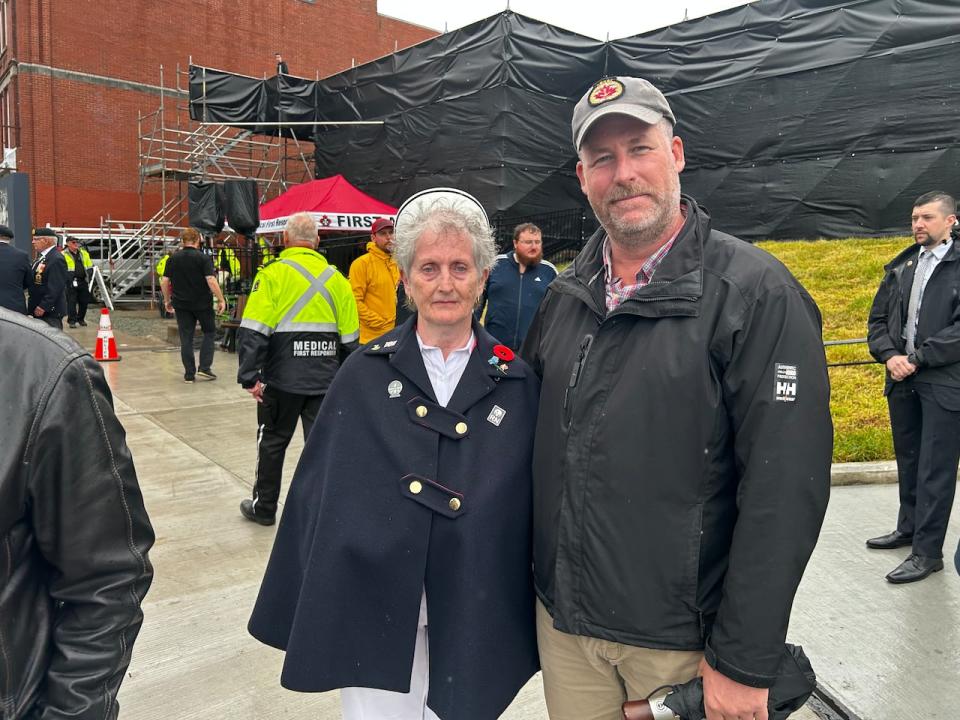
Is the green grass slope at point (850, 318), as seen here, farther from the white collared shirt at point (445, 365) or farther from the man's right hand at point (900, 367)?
the white collared shirt at point (445, 365)

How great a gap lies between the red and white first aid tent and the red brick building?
552 inches

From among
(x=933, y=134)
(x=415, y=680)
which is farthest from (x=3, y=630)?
(x=933, y=134)

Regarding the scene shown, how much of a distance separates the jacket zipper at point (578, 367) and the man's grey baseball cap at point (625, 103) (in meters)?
0.51

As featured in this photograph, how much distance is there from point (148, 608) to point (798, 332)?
3331 millimetres

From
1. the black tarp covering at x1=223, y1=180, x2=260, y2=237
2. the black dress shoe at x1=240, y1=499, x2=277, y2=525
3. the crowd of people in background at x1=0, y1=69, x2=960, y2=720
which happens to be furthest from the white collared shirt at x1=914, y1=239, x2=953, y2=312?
the black tarp covering at x1=223, y1=180, x2=260, y2=237

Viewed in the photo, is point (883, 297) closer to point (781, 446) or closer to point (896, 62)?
point (781, 446)

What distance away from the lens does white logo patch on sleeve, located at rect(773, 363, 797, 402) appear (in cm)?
144

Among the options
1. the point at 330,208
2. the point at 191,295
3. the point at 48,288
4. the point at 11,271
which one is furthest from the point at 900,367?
the point at 330,208

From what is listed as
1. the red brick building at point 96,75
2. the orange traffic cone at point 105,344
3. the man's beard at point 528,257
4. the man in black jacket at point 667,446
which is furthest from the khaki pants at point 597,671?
the red brick building at point 96,75

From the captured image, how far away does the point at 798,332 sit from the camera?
1466 mm

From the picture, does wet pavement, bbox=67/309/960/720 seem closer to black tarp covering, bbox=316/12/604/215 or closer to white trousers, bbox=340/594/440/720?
white trousers, bbox=340/594/440/720

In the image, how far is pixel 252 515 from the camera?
15.1 ft

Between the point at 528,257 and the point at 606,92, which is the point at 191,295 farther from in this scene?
the point at 606,92

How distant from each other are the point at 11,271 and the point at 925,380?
7.86m
